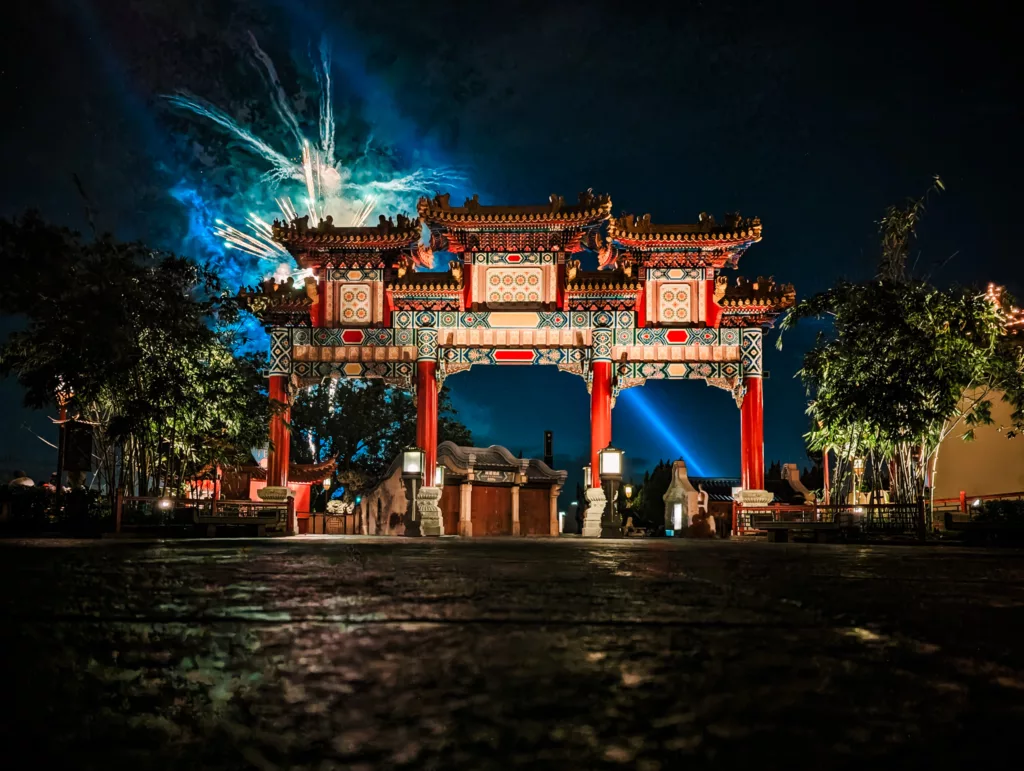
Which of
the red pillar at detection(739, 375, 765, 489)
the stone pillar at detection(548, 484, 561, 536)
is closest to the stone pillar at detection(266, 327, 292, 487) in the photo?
the stone pillar at detection(548, 484, 561, 536)

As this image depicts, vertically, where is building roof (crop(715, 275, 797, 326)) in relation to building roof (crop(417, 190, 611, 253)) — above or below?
below

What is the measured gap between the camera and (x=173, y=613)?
2.12m

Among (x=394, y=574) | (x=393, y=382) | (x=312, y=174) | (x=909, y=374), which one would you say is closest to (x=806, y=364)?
(x=909, y=374)

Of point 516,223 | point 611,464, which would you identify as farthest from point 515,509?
point 516,223

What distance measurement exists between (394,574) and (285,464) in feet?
60.1

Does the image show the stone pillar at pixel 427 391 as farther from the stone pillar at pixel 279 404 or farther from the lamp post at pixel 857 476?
the lamp post at pixel 857 476

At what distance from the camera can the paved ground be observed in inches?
32.3

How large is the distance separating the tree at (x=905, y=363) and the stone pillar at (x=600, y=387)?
528 cm

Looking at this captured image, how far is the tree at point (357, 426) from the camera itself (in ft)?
118

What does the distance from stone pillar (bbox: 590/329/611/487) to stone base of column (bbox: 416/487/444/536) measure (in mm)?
3873

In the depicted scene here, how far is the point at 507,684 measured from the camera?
112 centimetres

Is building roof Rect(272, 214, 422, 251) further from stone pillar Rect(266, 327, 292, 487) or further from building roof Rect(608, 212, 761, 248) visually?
building roof Rect(608, 212, 761, 248)

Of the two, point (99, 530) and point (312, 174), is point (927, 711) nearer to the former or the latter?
point (99, 530)

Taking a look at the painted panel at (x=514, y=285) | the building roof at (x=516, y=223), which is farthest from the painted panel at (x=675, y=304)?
the painted panel at (x=514, y=285)
